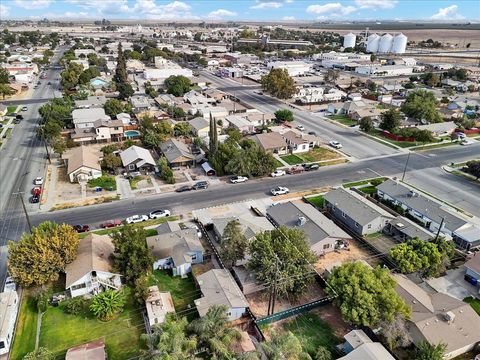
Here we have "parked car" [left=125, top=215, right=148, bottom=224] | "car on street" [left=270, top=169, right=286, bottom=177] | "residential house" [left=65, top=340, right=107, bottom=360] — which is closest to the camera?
"residential house" [left=65, top=340, right=107, bottom=360]

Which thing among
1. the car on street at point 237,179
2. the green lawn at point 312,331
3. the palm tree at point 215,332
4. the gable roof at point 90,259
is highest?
the palm tree at point 215,332

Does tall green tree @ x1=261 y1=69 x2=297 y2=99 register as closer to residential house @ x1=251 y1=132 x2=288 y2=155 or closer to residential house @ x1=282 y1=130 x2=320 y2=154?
residential house @ x1=282 y1=130 x2=320 y2=154

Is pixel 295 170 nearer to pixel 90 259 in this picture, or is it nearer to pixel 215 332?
pixel 90 259

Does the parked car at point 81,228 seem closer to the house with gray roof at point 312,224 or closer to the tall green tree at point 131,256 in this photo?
the tall green tree at point 131,256

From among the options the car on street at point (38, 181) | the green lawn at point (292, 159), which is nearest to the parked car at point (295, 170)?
the green lawn at point (292, 159)

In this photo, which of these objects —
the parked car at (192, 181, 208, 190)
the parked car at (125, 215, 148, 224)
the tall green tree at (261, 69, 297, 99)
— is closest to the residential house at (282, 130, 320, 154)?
the parked car at (192, 181, 208, 190)
